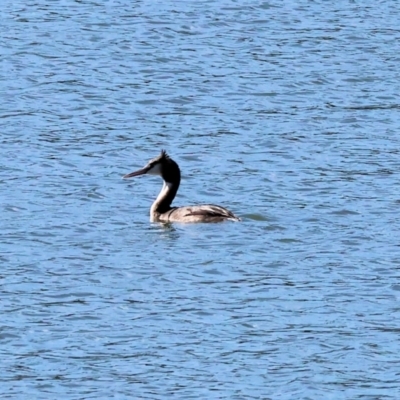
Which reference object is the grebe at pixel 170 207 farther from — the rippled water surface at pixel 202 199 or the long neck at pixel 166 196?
the rippled water surface at pixel 202 199

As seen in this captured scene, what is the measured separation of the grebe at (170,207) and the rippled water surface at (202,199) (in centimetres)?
24

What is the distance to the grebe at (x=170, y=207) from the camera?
22172mm

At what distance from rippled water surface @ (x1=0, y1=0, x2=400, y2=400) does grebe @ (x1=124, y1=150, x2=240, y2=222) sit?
0.24 metres

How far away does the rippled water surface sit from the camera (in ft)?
54.4

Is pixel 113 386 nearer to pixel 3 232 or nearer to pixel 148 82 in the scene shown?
pixel 3 232

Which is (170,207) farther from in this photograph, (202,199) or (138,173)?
(202,199)

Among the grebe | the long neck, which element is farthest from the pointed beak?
the long neck

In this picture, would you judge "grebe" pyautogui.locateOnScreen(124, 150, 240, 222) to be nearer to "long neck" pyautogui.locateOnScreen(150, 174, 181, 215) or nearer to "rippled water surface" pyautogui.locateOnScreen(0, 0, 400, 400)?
"long neck" pyautogui.locateOnScreen(150, 174, 181, 215)

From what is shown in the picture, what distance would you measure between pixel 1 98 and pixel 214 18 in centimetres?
746

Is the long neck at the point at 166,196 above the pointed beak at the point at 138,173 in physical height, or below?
below

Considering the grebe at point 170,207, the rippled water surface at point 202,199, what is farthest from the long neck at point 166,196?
the rippled water surface at point 202,199

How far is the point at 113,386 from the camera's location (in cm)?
1582

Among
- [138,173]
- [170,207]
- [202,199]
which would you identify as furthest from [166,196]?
[202,199]

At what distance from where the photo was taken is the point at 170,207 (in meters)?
23.2
